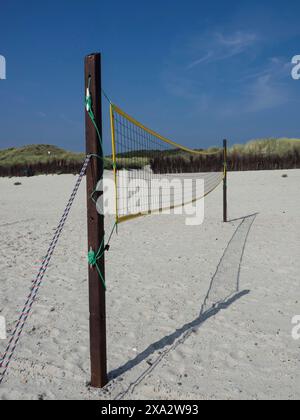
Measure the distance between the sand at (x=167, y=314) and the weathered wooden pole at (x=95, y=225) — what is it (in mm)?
181

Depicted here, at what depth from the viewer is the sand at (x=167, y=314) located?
2.42 metres

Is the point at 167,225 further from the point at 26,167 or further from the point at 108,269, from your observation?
the point at 26,167

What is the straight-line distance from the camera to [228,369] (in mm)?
2564

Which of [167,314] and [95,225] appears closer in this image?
[95,225]

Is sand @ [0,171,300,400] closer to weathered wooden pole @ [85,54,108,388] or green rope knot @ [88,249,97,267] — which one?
weathered wooden pole @ [85,54,108,388]

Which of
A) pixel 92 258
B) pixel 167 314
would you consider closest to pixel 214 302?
pixel 167 314

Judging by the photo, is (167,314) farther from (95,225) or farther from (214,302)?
(95,225)

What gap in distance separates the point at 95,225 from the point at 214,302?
6.46 ft

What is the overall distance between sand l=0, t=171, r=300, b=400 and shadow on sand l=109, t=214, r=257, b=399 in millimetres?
12

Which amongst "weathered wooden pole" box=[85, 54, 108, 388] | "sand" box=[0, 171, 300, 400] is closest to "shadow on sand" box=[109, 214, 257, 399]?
"sand" box=[0, 171, 300, 400]

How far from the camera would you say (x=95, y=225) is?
2344mm

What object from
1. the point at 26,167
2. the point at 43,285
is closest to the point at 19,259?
the point at 43,285

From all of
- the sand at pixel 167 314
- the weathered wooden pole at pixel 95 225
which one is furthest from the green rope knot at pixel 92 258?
the sand at pixel 167 314

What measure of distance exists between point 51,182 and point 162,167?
6720 millimetres
